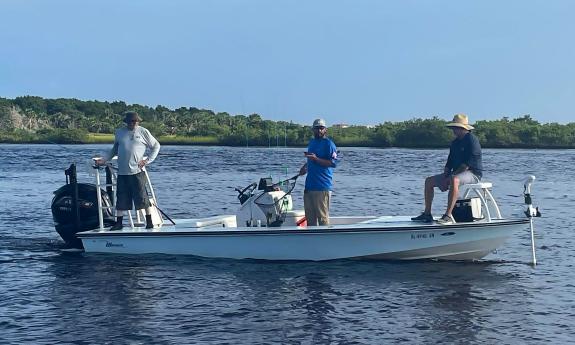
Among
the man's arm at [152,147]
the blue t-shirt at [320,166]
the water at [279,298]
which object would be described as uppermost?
the man's arm at [152,147]

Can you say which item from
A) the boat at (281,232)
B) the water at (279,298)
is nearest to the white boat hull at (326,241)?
the boat at (281,232)

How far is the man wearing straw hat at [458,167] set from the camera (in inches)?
458

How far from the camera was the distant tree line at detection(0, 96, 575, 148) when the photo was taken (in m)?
77.9

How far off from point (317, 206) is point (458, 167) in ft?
7.18

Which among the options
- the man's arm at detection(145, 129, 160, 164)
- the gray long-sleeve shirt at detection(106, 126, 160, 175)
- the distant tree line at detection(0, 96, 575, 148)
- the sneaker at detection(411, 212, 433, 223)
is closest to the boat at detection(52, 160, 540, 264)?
the sneaker at detection(411, 212, 433, 223)

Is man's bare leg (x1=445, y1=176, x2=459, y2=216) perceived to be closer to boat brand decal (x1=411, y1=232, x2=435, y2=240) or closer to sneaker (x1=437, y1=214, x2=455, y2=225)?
sneaker (x1=437, y1=214, x2=455, y2=225)

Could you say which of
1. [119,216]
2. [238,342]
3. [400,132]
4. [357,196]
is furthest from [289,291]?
[400,132]

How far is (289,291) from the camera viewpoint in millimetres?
10734

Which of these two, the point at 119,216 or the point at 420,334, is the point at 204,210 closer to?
the point at 119,216

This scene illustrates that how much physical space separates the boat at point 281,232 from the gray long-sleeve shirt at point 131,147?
62cm

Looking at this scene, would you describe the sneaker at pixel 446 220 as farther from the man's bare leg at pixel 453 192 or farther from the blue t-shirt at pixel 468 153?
the blue t-shirt at pixel 468 153

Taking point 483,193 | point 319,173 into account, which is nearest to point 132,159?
point 319,173

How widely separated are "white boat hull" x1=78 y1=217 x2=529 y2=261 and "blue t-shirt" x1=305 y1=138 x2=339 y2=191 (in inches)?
26.0

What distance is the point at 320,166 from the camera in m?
12.0
